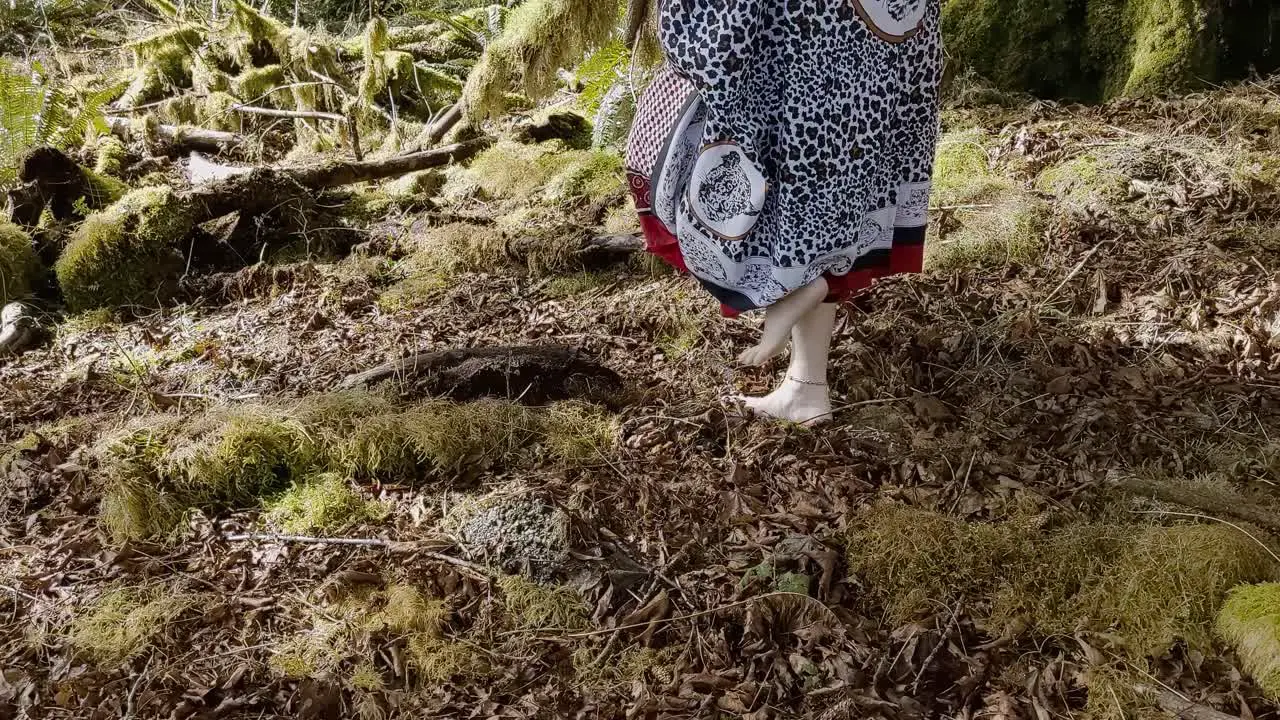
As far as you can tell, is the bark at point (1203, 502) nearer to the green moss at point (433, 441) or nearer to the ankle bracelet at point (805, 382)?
the ankle bracelet at point (805, 382)

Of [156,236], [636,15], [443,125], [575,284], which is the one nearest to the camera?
[636,15]

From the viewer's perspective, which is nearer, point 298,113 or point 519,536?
point 519,536

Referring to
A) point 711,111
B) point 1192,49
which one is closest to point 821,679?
point 711,111

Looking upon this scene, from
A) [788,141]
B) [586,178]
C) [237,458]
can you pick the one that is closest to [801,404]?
[788,141]

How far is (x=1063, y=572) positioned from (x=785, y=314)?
1.19 meters

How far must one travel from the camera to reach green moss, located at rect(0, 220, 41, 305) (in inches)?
186

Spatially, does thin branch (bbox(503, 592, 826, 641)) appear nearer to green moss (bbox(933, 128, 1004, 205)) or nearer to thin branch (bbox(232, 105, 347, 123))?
green moss (bbox(933, 128, 1004, 205))

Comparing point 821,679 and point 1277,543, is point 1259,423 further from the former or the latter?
point 821,679

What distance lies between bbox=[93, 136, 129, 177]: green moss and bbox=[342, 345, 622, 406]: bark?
410 cm

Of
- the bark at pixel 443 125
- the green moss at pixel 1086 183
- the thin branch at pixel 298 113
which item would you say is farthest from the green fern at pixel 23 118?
the green moss at pixel 1086 183

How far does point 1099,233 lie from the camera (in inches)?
163

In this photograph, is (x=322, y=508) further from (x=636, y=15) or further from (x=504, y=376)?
(x=636, y=15)

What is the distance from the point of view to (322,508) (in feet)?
9.50

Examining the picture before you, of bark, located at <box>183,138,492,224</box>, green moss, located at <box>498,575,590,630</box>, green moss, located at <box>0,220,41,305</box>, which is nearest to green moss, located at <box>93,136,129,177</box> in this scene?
green moss, located at <box>0,220,41,305</box>
